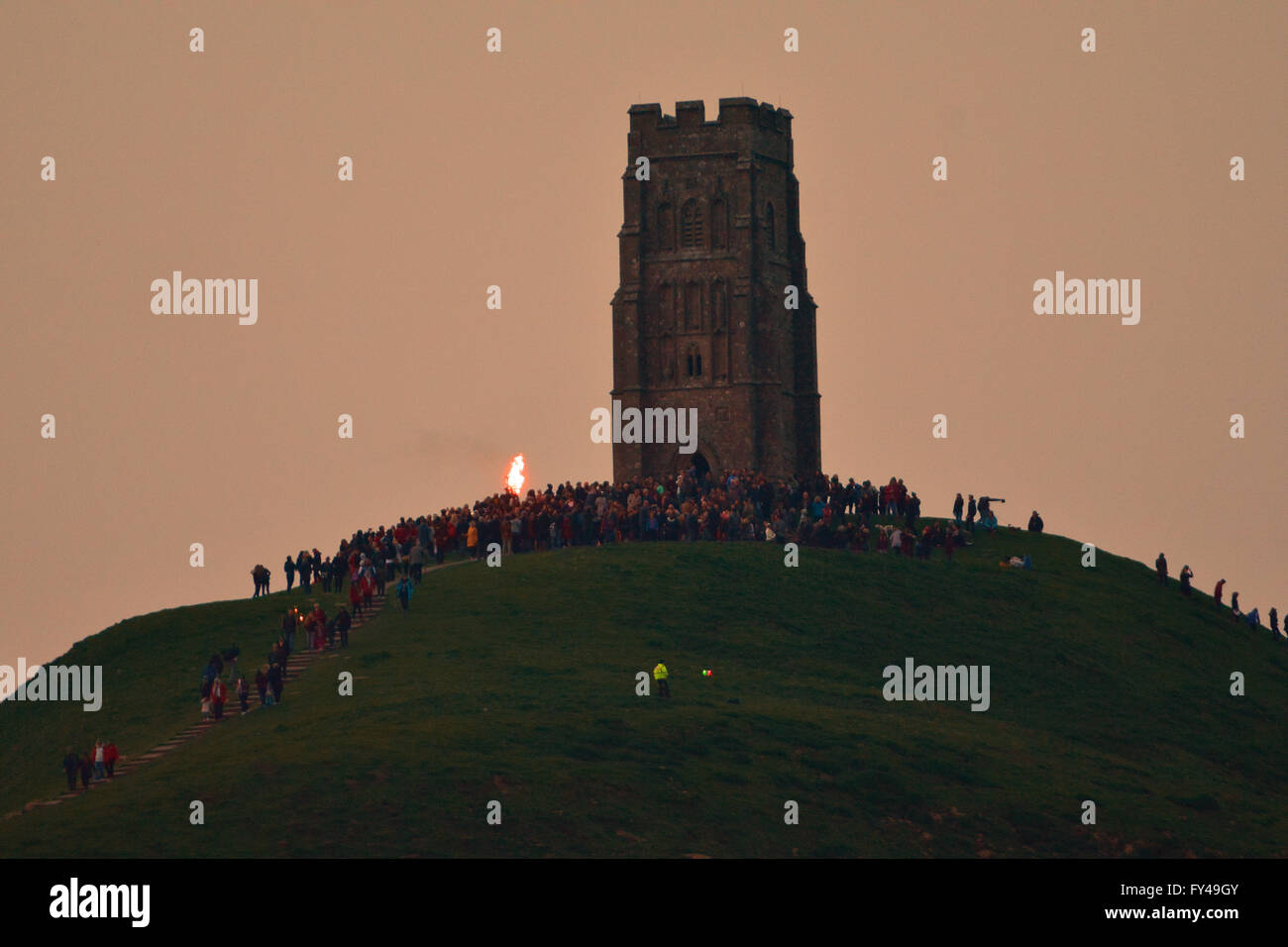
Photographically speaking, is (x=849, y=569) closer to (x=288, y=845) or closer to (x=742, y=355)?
(x=742, y=355)

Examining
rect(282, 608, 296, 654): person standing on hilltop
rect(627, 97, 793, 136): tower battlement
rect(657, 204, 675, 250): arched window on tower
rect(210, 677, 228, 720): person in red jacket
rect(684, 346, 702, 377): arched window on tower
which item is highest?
rect(627, 97, 793, 136): tower battlement

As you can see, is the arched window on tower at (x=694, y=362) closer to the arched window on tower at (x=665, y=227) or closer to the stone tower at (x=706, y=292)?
the stone tower at (x=706, y=292)

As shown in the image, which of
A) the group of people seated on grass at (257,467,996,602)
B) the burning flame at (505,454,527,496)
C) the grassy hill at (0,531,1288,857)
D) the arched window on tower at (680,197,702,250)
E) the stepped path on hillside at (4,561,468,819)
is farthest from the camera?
the arched window on tower at (680,197,702,250)

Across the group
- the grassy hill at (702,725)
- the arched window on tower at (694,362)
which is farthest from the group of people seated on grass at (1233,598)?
the arched window on tower at (694,362)

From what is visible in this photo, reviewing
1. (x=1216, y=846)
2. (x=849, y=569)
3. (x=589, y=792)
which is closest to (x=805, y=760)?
(x=589, y=792)

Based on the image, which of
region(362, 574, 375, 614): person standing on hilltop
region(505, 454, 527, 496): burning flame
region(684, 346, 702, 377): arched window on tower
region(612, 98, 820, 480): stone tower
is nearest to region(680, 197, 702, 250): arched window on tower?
region(612, 98, 820, 480): stone tower

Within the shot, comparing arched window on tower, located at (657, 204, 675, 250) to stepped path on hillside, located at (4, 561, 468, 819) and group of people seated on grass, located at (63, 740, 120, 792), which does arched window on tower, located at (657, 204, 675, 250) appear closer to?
stepped path on hillside, located at (4, 561, 468, 819)

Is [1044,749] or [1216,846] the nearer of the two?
[1216,846]
